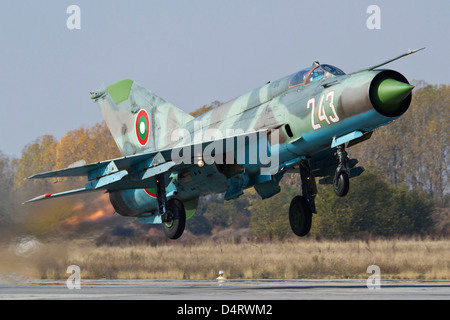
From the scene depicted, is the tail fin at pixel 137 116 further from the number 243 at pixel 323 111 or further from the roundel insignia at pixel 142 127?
the number 243 at pixel 323 111

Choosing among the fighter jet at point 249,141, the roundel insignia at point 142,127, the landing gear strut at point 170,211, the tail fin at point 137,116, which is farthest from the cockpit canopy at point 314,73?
the roundel insignia at point 142,127

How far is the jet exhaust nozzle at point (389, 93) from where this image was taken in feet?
50.0

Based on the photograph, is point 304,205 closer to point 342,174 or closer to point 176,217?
point 342,174

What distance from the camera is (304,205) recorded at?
19.3m

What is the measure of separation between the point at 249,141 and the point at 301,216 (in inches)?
105

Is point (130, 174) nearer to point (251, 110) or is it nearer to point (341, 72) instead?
point (251, 110)

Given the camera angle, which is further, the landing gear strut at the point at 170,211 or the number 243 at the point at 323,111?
the landing gear strut at the point at 170,211

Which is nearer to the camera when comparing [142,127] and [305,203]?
[305,203]

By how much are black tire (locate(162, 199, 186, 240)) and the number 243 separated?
5.70 metres

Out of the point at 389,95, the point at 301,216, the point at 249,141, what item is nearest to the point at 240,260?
the point at 301,216

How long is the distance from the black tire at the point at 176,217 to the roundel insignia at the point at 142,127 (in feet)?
11.2

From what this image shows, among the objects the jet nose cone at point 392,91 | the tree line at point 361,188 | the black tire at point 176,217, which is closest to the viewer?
the jet nose cone at point 392,91

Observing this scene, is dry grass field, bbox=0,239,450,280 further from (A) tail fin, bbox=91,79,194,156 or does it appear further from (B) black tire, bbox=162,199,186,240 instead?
(B) black tire, bbox=162,199,186,240
